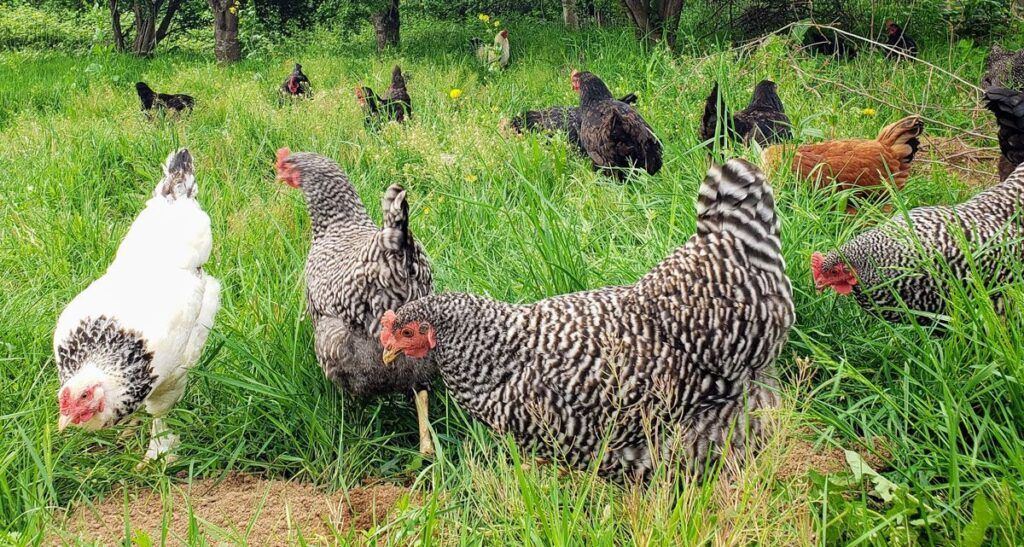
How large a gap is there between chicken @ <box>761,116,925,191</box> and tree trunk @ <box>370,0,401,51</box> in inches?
327

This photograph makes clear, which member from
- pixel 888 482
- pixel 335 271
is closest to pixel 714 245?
pixel 888 482

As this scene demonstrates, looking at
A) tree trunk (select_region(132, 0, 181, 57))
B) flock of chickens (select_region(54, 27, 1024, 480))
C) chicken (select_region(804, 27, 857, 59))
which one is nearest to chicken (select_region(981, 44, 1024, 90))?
chicken (select_region(804, 27, 857, 59))

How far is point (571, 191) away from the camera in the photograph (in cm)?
478

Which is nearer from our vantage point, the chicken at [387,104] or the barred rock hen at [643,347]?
the barred rock hen at [643,347]

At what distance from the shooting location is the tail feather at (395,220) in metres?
2.77

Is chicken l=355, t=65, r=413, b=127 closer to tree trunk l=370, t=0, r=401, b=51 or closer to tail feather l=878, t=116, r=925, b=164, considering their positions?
tail feather l=878, t=116, r=925, b=164

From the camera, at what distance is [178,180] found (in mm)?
3510

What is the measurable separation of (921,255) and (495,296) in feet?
5.44

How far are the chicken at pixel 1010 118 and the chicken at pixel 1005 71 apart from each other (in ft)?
9.57

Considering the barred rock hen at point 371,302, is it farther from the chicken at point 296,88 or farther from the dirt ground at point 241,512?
the chicken at point 296,88

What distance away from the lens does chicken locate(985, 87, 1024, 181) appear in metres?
3.85

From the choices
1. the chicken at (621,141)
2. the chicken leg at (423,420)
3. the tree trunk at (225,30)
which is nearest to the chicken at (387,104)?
the chicken at (621,141)

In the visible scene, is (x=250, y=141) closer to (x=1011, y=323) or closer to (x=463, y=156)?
(x=463, y=156)

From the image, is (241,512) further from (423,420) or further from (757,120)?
(757,120)
